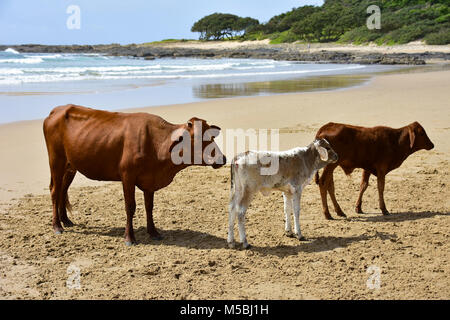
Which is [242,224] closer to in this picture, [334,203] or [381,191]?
[334,203]

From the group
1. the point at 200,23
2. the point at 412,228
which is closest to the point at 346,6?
the point at 200,23

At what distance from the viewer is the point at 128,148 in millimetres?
5660

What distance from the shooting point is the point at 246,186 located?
541 cm

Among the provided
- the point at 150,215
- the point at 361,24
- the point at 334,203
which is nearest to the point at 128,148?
the point at 150,215

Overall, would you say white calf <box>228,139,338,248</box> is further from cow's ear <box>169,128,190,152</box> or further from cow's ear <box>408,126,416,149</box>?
cow's ear <box>408,126,416,149</box>

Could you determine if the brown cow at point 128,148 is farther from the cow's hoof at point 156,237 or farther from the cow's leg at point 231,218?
the cow's leg at point 231,218

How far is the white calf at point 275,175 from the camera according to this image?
17.7ft

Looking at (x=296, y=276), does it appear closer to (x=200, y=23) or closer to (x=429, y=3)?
(x=429, y=3)

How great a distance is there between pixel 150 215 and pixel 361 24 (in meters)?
79.1

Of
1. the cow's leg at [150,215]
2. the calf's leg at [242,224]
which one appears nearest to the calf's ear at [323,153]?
the calf's leg at [242,224]

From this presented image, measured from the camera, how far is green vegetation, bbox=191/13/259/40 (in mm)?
122000

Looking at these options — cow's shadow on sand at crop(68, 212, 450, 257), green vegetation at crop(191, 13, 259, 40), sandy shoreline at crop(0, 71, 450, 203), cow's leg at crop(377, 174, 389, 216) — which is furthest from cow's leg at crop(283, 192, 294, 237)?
green vegetation at crop(191, 13, 259, 40)

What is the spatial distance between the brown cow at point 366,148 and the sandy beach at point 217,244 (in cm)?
48

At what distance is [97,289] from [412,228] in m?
3.80
